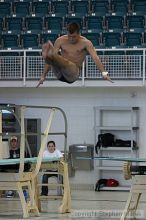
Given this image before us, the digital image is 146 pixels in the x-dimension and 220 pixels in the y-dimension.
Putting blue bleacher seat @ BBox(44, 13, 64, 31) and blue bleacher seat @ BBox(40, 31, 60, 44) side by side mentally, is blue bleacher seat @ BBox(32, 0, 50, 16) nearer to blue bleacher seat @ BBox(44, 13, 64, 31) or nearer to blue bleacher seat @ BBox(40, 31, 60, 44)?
blue bleacher seat @ BBox(44, 13, 64, 31)

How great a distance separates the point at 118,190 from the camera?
61.7 feet

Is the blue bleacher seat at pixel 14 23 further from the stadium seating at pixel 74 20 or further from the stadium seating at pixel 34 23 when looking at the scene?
the stadium seating at pixel 34 23

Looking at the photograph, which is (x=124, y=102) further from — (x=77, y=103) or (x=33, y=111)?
(x=33, y=111)

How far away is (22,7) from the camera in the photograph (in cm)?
2095

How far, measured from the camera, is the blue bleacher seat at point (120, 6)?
20531mm

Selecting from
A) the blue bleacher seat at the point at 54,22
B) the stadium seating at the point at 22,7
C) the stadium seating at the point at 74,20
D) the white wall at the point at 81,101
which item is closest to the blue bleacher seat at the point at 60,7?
the stadium seating at the point at 74,20

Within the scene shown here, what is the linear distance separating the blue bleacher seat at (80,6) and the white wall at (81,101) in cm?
278

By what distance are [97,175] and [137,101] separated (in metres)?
2.49

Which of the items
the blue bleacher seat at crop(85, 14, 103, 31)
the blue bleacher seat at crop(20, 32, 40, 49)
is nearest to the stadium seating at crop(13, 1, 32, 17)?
the blue bleacher seat at crop(20, 32, 40, 49)

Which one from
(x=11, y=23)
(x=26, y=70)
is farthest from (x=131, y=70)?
(x=11, y=23)

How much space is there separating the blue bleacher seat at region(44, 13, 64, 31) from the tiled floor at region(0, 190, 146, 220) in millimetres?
5920

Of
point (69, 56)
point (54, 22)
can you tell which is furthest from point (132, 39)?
point (69, 56)

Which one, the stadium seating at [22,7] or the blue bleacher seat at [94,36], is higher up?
the stadium seating at [22,7]

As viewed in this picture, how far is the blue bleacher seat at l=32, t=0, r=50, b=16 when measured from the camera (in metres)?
20.9
